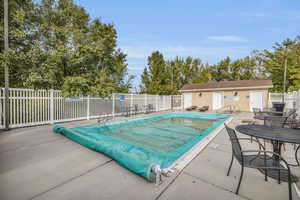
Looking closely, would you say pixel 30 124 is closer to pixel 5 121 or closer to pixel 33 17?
pixel 5 121

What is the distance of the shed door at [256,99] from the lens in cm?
1226

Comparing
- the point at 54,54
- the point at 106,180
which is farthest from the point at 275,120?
the point at 54,54

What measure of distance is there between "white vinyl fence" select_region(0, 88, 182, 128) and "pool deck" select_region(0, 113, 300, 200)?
284cm

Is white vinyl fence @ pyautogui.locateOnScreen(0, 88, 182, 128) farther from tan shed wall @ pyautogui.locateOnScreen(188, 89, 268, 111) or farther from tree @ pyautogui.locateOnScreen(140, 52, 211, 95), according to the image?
tan shed wall @ pyautogui.locateOnScreen(188, 89, 268, 111)

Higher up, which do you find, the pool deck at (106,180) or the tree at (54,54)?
the tree at (54,54)

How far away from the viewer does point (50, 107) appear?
6.18 m

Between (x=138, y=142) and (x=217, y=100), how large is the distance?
12.2m

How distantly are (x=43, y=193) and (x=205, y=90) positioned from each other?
50.8ft

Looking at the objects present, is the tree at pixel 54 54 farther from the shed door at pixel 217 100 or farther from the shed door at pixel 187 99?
the shed door at pixel 217 100

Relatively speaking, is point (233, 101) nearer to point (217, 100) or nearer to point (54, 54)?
point (217, 100)

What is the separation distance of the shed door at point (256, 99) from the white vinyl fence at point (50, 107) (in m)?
11.9

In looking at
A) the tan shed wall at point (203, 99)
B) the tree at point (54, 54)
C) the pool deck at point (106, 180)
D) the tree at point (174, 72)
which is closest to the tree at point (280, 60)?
the tree at point (174, 72)

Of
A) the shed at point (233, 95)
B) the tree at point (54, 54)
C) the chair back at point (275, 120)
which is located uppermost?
the tree at point (54, 54)

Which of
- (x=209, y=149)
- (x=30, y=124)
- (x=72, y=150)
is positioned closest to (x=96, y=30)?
(x=30, y=124)
